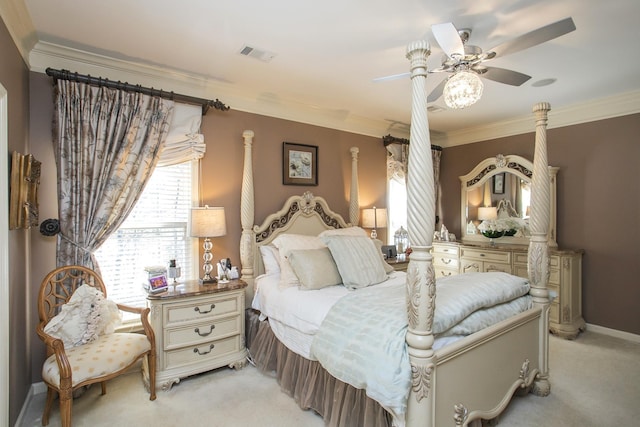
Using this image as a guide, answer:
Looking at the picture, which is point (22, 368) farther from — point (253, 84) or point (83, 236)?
point (253, 84)

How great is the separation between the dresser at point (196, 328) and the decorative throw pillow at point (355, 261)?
0.88m

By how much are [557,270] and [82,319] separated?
14.8 ft

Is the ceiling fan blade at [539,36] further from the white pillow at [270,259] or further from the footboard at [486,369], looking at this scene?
the white pillow at [270,259]

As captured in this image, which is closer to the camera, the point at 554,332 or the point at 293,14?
the point at 293,14

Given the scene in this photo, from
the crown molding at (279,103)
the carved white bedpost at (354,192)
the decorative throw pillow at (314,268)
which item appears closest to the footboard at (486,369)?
the decorative throw pillow at (314,268)

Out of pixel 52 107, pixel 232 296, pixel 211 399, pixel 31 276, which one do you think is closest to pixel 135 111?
pixel 52 107

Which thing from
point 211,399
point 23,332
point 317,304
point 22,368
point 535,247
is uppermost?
point 535,247

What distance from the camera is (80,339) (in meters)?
2.35

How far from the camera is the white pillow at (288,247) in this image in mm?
2904

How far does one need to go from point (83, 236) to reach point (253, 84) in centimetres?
199

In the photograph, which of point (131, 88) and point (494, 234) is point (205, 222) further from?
point (494, 234)

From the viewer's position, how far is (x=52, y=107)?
2617mm

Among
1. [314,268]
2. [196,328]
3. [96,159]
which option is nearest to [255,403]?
[196,328]

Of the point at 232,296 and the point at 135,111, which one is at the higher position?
the point at 135,111
